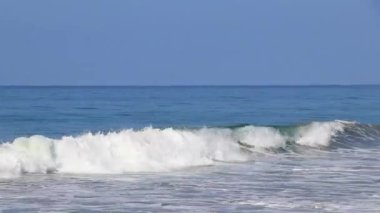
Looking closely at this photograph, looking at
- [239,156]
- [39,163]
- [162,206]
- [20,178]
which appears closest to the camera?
[162,206]

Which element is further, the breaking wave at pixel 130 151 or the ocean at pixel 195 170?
the breaking wave at pixel 130 151

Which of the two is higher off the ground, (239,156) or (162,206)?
(239,156)

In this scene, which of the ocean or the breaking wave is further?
the breaking wave

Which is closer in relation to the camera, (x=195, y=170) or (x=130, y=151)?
(x=195, y=170)

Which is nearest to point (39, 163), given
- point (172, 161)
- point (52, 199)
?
point (172, 161)

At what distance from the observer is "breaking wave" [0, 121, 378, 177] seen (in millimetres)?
17000

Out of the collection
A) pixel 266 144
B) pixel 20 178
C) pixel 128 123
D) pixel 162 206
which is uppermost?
pixel 128 123

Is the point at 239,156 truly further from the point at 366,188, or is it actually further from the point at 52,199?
the point at 52,199

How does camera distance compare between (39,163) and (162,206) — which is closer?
(162,206)

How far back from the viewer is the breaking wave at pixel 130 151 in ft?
55.8

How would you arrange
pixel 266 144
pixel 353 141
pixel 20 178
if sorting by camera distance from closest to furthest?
pixel 20 178 → pixel 266 144 → pixel 353 141

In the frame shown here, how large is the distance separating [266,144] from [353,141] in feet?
12.6

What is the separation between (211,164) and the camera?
18844 mm

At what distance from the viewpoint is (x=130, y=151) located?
18.8 metres
